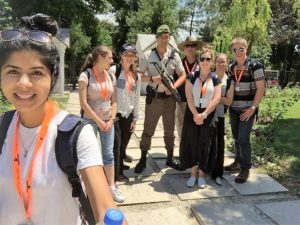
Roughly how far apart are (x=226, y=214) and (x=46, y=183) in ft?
11.3

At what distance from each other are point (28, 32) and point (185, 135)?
397 centimetres

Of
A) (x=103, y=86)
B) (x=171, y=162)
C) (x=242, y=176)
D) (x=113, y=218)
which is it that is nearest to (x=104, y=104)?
(x=103, y=86)

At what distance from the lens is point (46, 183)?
5.08 ft

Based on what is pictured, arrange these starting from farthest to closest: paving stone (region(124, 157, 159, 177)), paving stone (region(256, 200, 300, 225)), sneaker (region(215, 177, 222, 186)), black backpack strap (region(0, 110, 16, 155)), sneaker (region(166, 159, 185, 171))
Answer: sneaker (region(166, 159, 185, 171)) → paving stone (region(124, 157, 159, 177)) → sneaker (region(215, 177, 222, 186)) → paving stone (region(256, 200, 300, 225)) → black backpack strap (region(0, 110, 16, 155))

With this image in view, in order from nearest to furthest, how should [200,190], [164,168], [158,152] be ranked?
[200,190] < [164,168] < [158,152]

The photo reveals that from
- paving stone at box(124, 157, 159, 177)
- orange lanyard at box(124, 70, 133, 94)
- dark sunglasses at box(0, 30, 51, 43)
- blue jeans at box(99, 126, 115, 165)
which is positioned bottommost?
paving stone at box(124, 157, 159, 177)

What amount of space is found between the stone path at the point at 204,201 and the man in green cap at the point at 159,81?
513 mm

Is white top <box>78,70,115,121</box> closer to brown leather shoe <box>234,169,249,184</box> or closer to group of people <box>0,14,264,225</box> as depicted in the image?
group of people <box>0,14,264,225</box>

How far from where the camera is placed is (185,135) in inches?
213

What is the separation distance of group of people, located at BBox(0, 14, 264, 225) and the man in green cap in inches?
0.6

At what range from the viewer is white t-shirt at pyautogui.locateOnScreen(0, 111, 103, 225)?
1.55 meters

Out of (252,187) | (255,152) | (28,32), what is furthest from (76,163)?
(255,152)

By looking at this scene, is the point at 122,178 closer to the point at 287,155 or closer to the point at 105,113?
the point at 105,113

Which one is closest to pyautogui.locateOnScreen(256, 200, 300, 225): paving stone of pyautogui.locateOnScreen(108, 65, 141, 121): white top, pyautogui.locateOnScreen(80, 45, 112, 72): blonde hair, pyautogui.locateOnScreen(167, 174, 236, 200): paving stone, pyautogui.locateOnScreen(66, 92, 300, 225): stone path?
pyautogui.locateOnScreen(66, 92, 300, 225): stone path
